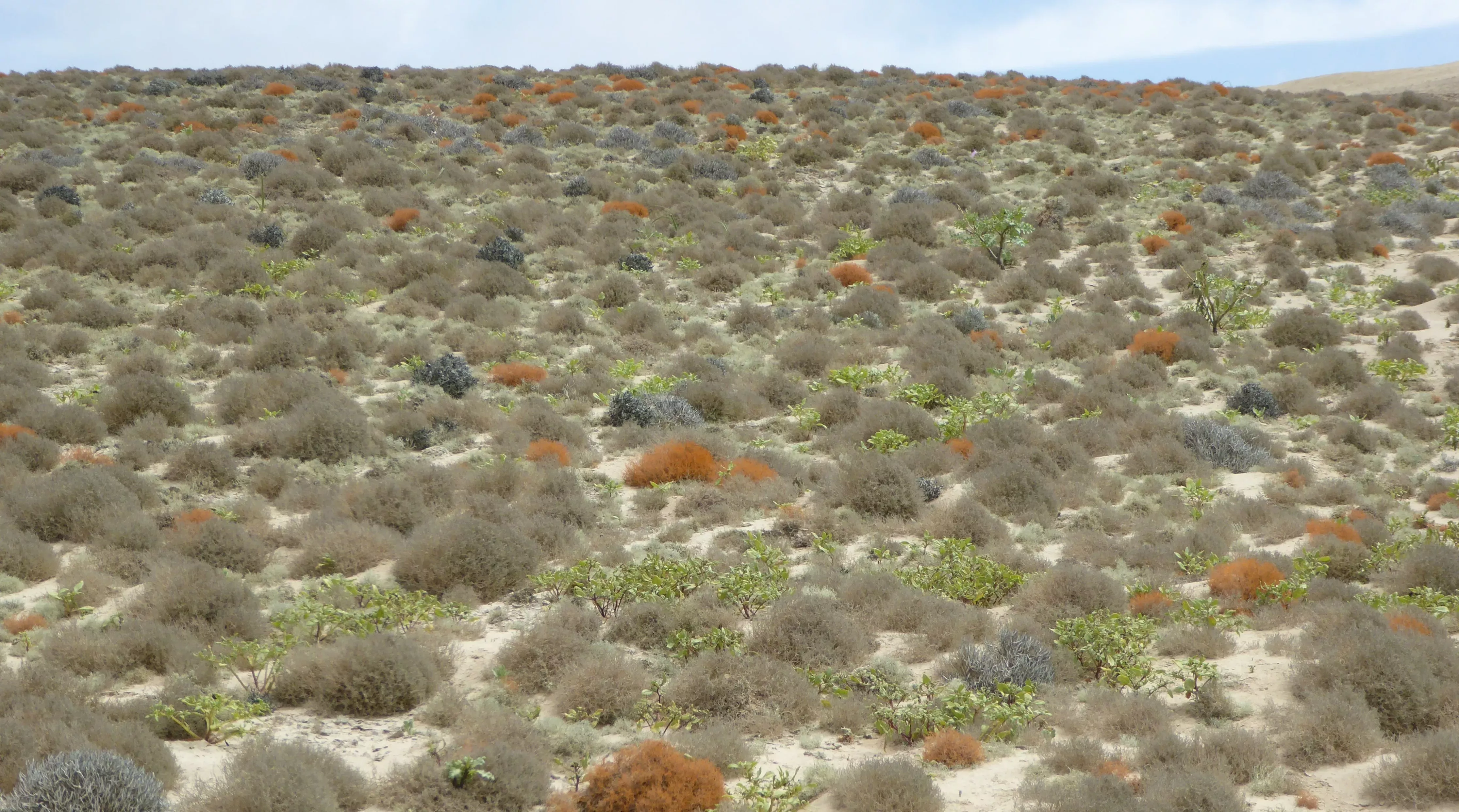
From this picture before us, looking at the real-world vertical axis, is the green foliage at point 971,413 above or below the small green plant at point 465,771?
above

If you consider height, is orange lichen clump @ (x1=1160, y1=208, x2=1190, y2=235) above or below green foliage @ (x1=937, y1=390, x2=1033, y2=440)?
above

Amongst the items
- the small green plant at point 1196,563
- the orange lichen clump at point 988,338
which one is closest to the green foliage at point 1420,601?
the small green plant at point 1196,563

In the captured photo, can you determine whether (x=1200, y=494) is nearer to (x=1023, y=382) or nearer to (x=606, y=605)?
(x=1023, y=382)

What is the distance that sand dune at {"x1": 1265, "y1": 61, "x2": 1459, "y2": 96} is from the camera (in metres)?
54.3

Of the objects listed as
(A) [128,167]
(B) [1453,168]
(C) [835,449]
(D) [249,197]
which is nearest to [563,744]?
(C) [835,449]

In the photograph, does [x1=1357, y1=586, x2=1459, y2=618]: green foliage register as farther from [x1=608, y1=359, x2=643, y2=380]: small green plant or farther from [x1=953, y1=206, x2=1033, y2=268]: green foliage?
[x1=953, y1=206, x2=1033, y2=268]: green foliage

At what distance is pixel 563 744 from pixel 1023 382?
10.9 metres

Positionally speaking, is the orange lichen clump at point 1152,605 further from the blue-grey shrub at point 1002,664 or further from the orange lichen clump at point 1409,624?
the orange lichen clump at point 1409,624

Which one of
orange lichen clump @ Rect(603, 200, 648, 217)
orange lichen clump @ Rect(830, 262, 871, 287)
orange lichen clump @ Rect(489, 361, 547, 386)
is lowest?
orange lichen clump @ Rect(489, 361, 547, 386)

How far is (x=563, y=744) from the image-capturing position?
6.78 m

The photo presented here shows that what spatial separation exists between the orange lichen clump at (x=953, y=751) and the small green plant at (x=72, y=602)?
271 inches

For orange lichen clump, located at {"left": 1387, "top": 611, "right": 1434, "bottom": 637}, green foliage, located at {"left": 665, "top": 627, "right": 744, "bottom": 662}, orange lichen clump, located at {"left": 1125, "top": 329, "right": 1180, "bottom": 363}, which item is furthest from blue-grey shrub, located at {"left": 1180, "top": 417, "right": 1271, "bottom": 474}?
green foliage, located at {"left": 665, "top": 627, "right": 744, "bottom": 662}

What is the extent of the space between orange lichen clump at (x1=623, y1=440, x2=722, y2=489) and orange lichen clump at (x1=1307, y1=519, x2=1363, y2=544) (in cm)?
656

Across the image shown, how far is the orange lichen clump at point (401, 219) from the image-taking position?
2111cm
